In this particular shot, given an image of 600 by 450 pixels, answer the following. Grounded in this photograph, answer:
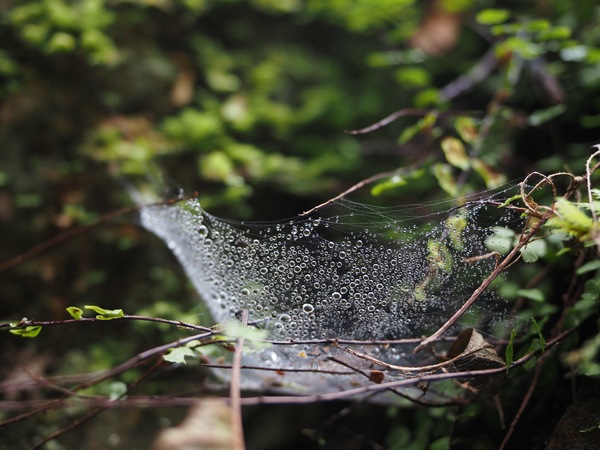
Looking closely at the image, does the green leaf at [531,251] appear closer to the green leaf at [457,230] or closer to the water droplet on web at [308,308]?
the green leaf at [457,230]

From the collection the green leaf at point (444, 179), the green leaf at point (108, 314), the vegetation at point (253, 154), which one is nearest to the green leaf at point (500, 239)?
the vegetation at point (253, 154)

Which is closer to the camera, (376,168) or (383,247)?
(383,247)

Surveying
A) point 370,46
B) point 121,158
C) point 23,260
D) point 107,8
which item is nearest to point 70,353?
point 23,260

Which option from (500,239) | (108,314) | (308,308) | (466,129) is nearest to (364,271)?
(308,308)

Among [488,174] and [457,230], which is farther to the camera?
[488,174]

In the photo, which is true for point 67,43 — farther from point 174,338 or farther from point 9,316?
point 174,338

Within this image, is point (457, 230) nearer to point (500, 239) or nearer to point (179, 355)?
point (500, 239)
